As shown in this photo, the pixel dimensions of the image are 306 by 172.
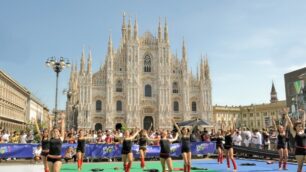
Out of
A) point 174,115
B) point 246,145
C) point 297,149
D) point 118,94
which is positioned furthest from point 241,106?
point 297,149

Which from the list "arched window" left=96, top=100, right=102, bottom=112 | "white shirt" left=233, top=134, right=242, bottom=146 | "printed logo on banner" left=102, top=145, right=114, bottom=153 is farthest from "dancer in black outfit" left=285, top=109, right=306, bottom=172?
"arched window" left=96, top=100, right=102, bottom=112

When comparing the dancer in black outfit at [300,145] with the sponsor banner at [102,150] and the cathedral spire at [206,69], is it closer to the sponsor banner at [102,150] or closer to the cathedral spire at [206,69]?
the sponsor banner at [102,150]

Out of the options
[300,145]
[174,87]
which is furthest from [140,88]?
[300,145]

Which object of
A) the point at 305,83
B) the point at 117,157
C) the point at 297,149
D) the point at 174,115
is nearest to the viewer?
the point at 297,149

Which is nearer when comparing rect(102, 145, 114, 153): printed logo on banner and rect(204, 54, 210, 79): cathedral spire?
rect(102, 145, 114, 153): printed logo on banner

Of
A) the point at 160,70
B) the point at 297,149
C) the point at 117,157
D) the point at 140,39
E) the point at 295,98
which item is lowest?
the point at 117,157

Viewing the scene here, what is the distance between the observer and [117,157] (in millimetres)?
20328

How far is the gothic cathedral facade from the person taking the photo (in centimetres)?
5628

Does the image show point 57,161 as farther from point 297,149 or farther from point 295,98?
point 295,98

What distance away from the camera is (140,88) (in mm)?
58750

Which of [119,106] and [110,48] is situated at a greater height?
[110,48]

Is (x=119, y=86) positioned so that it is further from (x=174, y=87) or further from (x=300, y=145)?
(x=300, y=145)

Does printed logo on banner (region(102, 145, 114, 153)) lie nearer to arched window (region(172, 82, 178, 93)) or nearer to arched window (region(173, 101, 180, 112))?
arched window (region(173, 101, 180, 112))

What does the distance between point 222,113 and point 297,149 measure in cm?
8054
